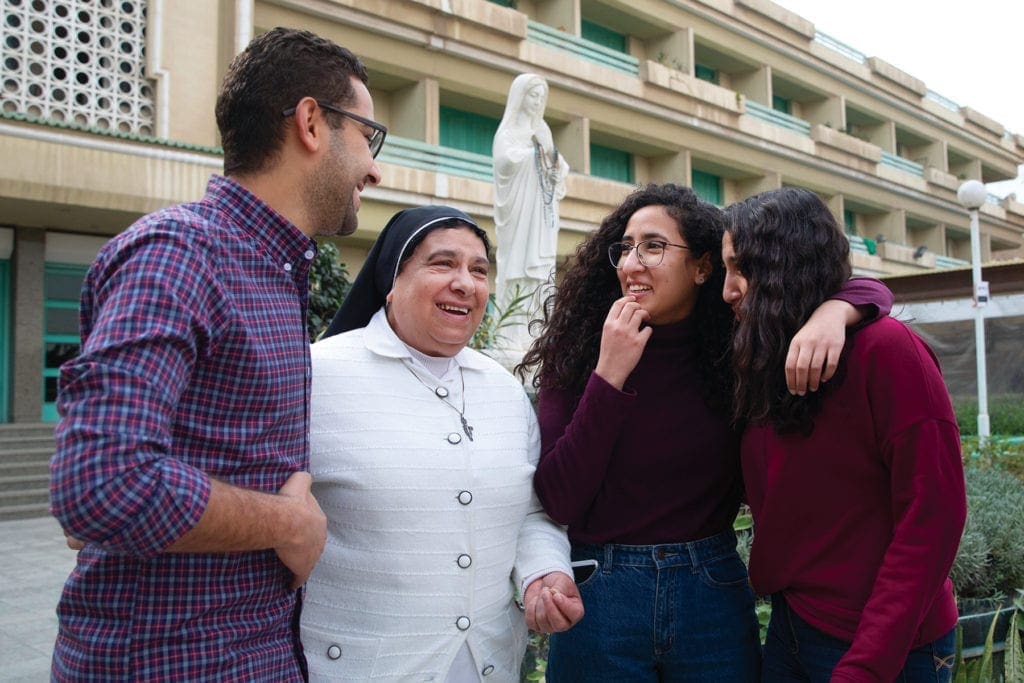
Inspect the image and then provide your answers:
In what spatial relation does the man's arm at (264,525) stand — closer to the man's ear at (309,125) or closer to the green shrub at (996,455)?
the man's ear at (309,125)

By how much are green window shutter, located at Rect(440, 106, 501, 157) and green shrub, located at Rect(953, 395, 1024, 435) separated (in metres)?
10.3

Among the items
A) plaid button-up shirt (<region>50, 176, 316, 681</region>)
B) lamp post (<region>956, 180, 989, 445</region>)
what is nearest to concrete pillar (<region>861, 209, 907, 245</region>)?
lamp post (<region>956, 180, 989, 445</region>)

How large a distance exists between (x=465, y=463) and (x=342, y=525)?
287 mm

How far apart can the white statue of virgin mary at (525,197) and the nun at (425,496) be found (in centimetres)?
596

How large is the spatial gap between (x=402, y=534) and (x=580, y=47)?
60.5 feet

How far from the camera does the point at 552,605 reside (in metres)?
1.76

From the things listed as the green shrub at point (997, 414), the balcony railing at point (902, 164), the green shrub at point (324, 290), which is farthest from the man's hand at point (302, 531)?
the balcony railing at point (902, 164)

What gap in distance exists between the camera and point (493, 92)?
17.2 meters

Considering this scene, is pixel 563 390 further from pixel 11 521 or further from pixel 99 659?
pixel 11 521

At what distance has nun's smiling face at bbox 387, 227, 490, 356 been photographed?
74.7 inches

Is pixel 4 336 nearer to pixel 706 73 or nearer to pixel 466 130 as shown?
pixel 466 130

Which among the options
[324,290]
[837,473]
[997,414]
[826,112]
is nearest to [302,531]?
[837,473]

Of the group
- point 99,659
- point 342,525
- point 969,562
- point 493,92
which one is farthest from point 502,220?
point 493,92

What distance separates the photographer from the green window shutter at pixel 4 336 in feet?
40.6
